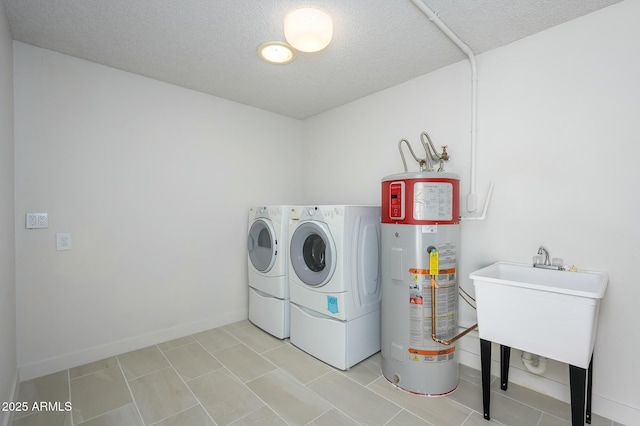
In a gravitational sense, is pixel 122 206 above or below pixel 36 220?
above

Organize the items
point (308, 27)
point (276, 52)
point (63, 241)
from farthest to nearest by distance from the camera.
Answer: point (63, 241)
point (276, 52)
point (308, 27)

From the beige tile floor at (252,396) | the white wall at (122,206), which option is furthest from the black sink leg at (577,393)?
the white wall at (122,206)

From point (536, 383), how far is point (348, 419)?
127cm

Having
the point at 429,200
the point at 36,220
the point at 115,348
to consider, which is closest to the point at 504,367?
the point at 429,200

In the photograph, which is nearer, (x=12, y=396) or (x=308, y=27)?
(x=308, y=27)

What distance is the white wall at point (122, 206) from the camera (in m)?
2.09

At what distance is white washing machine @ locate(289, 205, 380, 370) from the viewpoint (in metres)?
2.18

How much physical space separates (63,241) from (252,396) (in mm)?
1772

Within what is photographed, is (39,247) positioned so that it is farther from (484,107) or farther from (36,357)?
(484,107)

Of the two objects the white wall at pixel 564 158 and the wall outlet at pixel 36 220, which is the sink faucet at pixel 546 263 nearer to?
the white wall at pixel 564 158

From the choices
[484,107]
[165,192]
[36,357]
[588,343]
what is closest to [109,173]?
[165,192]

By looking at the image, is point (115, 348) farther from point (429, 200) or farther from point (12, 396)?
point (429, 200)

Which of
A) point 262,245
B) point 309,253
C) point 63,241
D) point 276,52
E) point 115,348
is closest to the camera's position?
point 276,52

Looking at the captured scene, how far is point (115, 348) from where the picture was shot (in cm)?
239
